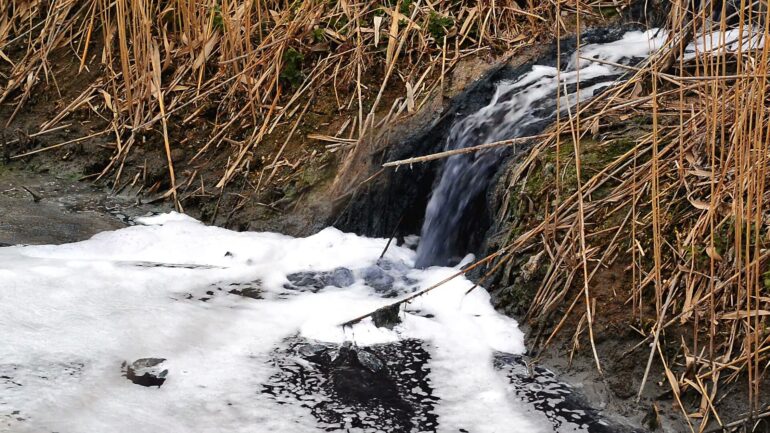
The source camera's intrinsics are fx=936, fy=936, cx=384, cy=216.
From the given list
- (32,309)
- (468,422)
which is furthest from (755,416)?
(32,309)

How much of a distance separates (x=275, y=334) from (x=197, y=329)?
9.8 inches

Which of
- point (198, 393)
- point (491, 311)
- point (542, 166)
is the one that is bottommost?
point (198, 393)

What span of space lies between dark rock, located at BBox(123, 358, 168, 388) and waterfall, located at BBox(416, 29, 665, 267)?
1.36 m

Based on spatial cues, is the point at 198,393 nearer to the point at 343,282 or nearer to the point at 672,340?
the point at 343,282

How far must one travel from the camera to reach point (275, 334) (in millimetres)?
3041

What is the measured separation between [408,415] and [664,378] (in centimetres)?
73

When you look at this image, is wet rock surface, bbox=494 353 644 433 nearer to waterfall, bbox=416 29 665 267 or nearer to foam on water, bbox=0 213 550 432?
foam on water, bbox=0 213 550 432

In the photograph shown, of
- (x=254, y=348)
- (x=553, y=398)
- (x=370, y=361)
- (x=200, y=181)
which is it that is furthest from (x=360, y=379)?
(x=200, y=181)

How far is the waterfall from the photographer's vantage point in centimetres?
377

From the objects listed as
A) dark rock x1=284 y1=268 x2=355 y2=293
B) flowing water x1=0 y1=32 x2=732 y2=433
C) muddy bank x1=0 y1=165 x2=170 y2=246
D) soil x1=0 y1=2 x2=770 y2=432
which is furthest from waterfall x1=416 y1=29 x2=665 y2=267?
muddy bank x1=0 y1=165 x2=170 y2=246

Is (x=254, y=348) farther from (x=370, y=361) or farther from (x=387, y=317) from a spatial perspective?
(x=387, y=317)

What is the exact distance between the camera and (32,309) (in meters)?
2.96

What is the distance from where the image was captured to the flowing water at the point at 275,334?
2.52m

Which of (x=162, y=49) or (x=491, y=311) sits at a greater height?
(x=162, y=49)
